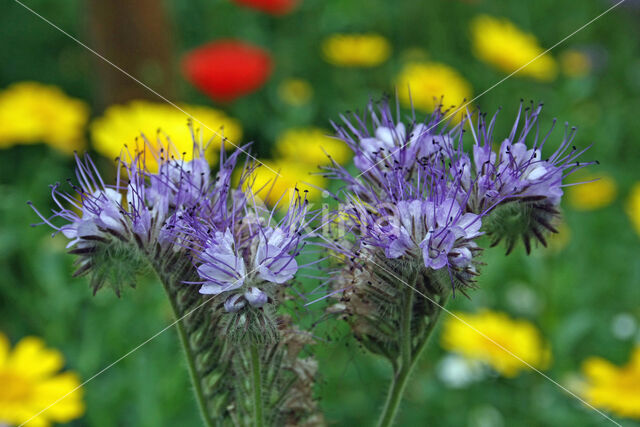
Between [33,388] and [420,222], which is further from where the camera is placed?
[33,388]

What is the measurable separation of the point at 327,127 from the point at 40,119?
1440 mm

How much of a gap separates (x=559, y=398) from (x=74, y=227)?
6.01ft

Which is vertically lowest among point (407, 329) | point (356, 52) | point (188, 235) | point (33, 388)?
point (33, 388)

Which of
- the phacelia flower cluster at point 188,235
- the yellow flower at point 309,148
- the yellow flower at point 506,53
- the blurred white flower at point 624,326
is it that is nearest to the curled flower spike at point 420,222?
the phacelia flower cluster at point 188,235

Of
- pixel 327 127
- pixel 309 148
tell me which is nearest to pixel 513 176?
pixel 309 148

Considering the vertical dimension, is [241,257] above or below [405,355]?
above

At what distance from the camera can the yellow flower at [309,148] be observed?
311cm

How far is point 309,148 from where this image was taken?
10.4 feet

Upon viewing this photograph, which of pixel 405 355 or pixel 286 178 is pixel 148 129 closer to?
pixel 286 178

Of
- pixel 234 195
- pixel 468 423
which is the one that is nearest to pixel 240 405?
pixel 234 195

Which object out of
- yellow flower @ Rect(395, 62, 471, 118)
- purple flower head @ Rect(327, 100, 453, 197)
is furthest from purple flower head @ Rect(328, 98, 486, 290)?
yellow flower @ Rect(395, 62, 471, 118)

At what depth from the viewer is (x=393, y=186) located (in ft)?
3.75

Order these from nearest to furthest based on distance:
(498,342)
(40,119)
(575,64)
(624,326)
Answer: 1. (498,342)
2. (624,326)
3. (40,119)
4. (575,64)

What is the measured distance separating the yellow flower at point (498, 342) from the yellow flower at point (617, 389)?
0.81ft
